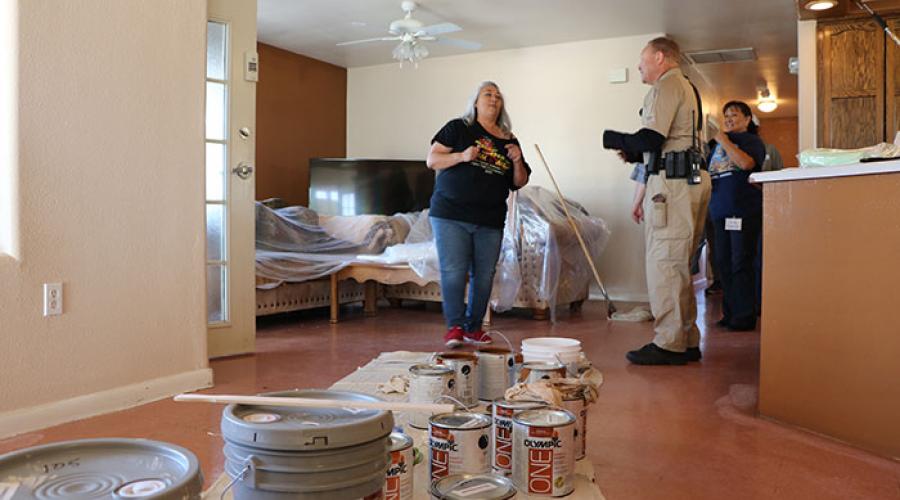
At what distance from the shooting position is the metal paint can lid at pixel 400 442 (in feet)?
4.52

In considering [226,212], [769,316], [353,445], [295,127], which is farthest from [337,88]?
[353,445]

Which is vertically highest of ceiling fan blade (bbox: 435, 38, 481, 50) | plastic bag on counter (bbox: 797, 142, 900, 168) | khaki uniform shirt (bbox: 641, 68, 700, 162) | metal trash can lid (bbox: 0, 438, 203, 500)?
ceiling fan blade (bbox: 435, 38, 481, 50)

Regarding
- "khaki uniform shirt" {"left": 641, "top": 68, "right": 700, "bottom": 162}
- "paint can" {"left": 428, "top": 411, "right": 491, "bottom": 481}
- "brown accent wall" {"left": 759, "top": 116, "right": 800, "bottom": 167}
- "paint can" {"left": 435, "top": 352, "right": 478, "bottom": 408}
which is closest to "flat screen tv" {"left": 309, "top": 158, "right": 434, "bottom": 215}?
"khaki uniform shirt" {"left": 641, "top": 68, "right": 700, "bottom": 162}

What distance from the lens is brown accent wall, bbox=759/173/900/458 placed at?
2.07 meters

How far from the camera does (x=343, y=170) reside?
7.02m

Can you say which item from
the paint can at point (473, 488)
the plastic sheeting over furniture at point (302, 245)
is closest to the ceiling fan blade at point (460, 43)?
the plastic sheeting over furniture at point (302, 245)

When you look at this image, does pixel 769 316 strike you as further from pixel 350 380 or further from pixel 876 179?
pixel 350 380

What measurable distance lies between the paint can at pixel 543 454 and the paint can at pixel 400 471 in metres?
0.26

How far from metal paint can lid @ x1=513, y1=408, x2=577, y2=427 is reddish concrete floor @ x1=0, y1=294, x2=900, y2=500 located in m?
0.29

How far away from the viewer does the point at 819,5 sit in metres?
4.66

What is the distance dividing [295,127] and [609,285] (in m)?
3.42

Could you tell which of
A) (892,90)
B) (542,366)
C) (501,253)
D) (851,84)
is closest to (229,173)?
(501,253)

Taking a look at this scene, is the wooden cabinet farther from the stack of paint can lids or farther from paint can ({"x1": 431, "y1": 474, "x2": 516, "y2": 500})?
paint can ({"x1": 431, "y1": 474, "x2": 516, "y2": 500})

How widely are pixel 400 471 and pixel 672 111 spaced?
2.37 m
